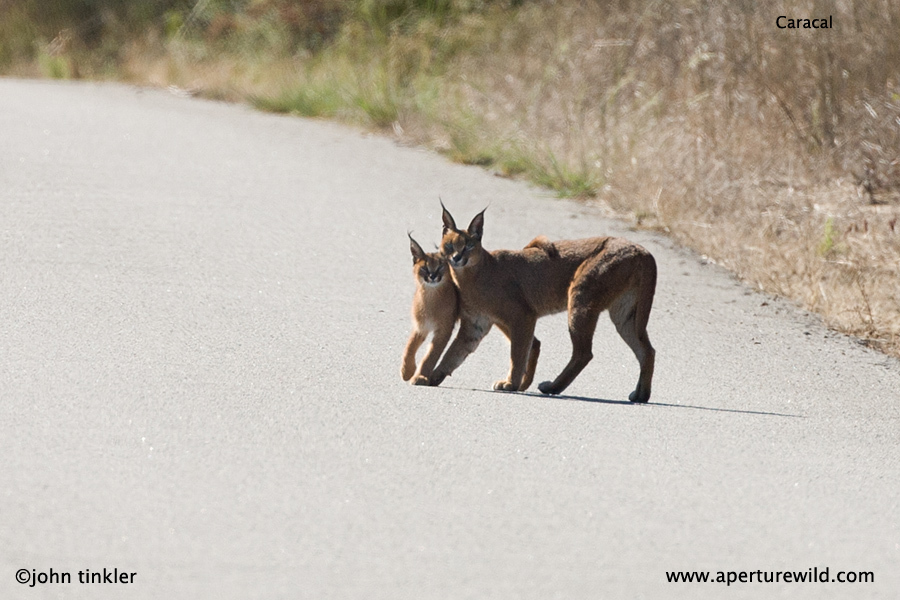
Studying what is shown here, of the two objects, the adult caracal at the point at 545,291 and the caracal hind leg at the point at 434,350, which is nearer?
the adult caracal at the point at 545,291

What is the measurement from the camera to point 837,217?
1068 centimetres

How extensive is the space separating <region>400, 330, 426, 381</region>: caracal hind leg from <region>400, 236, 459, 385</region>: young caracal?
0.04 metres

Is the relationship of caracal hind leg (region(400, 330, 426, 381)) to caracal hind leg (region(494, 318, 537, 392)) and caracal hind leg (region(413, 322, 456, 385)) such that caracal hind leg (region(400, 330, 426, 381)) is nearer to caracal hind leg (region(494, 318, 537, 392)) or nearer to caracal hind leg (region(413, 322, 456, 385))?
caracal hind leg (region(413, 322, 456, 385))

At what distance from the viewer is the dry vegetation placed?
396 inches

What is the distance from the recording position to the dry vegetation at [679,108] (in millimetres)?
10047

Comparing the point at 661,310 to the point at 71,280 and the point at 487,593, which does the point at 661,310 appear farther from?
the point at 487,593

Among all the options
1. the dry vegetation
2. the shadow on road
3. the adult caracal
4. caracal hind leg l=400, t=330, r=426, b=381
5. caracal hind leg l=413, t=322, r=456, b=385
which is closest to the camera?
the shadow on road

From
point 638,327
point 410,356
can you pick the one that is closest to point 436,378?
point 410,356

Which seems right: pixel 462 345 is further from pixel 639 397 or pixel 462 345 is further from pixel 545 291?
pixel 639 397

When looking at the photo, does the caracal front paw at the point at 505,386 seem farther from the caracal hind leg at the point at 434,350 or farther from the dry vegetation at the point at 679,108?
the dry vegetation at the point at 679,108

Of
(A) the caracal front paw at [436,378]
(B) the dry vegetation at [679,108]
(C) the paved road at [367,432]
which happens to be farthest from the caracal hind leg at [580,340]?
(B) the dry vegetation at [679,108]

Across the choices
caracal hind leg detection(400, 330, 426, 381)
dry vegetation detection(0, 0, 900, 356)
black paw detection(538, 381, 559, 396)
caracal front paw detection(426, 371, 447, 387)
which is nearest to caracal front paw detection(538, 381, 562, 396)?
black paw detection(538, 381, 559, 396)

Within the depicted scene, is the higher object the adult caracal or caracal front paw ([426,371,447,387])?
the adult caracal

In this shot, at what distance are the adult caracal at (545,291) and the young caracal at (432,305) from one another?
5cm
